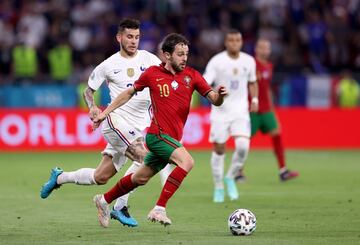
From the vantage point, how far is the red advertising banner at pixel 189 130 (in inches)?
900

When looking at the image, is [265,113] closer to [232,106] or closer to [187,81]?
[232,106]

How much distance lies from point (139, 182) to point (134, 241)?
104 centimetres

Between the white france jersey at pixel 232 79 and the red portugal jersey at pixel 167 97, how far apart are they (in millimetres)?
3800

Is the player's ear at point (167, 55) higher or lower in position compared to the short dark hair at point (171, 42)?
lower

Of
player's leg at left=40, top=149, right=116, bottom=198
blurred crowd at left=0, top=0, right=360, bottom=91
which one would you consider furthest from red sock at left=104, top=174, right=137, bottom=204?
blurred crowd at left=0, top=0, right=360, bottom=91

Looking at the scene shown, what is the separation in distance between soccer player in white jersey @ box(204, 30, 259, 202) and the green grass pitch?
1.91 feet

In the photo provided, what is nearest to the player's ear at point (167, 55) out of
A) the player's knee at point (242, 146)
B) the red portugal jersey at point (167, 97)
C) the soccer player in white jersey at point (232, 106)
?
the red portugal jersey at point (167, 97)

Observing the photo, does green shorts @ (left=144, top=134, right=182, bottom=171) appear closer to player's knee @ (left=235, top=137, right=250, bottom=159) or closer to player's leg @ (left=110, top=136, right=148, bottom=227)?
player's leg @ (left=110, top=136, right=148, bottom=227)

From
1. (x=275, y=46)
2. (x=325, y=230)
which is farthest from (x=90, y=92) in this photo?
(x=275, y=46)

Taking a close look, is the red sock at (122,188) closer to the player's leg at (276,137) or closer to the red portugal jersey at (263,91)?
the player's leg at (276,137)

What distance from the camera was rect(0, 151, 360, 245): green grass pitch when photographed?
9516mm

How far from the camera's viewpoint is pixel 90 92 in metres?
11.0

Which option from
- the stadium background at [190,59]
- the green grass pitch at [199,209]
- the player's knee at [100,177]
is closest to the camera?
the green grass pitch at [199,209]

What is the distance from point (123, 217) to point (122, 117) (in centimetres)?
117
